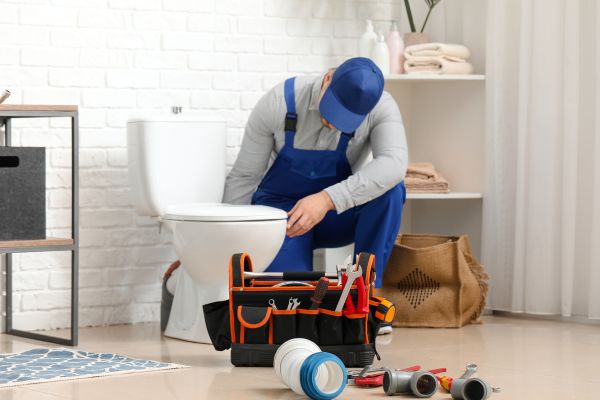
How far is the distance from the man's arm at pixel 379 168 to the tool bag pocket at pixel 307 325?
2.08ft

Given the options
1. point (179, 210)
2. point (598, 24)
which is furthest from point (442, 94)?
point (179, 210)

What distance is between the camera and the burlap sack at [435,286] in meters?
3.95

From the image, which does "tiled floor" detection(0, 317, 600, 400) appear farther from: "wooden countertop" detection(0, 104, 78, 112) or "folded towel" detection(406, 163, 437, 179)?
"wooden countertop" detection(0, 104, 78, 112)

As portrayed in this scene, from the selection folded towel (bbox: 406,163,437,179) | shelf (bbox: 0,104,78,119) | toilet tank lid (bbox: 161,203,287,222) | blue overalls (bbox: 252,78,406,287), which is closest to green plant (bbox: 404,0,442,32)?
folded towel (bbox: 406,163,437,179)

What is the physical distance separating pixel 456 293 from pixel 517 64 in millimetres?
984

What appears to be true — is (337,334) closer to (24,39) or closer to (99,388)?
(99,388)

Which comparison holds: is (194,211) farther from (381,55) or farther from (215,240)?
(381,55)

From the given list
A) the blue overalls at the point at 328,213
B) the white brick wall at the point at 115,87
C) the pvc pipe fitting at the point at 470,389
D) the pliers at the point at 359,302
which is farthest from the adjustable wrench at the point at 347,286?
the white brick wall at the point at 115,87

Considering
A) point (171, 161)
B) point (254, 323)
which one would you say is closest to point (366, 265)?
point (254, 323)

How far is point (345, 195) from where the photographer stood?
3.53 m

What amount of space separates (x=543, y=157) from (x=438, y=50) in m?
0.65

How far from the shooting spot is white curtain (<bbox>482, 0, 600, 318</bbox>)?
3955 millimetres

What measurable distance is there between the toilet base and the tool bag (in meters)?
0.53

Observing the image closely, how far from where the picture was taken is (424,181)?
4.32 m
